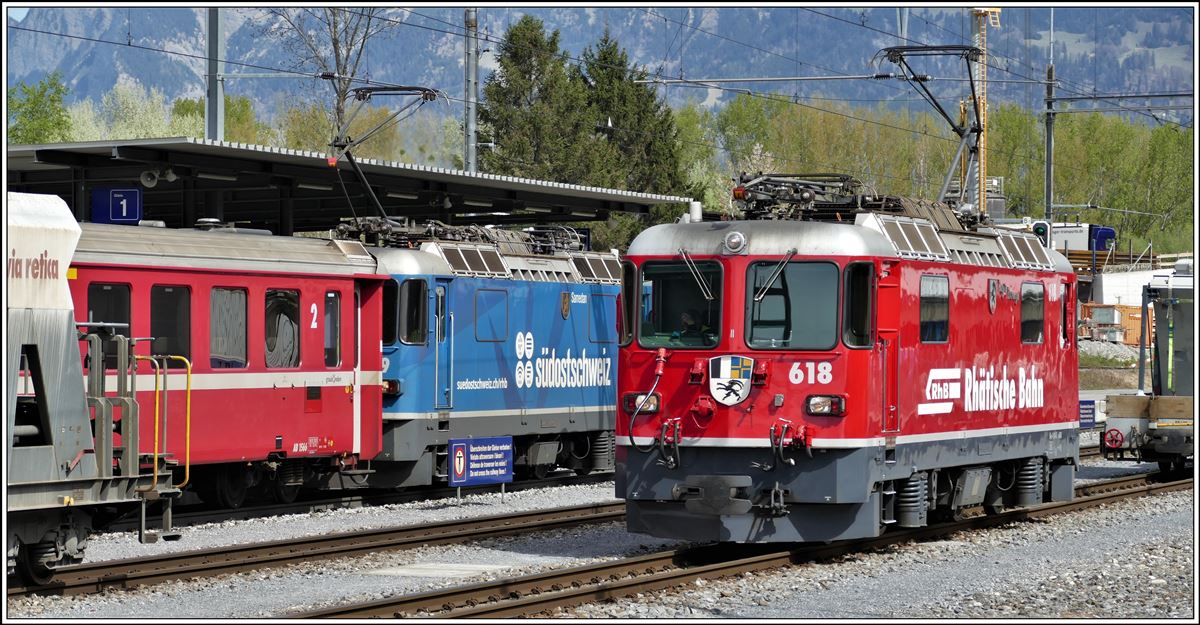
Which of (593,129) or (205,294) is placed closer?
(205,294)

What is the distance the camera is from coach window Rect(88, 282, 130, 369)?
1677 centimetres

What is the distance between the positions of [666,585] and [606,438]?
40.7 feet

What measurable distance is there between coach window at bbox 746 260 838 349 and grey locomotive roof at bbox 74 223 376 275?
6400mm

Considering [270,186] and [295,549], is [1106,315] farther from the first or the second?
[295,549]

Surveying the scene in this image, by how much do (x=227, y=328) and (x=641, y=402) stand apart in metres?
5.55

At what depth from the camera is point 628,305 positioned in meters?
15.4

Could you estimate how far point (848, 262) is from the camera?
48.3 ft

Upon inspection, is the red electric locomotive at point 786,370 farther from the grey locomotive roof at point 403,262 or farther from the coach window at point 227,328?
the grey locomotive roof at point 403,262

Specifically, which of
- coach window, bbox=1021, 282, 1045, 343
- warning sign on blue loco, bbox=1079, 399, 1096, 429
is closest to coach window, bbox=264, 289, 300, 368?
coach window, bbox=1021, 282, 1045, 343

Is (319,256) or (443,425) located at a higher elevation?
(319,256)

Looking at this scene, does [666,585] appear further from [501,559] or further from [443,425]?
[443,425]

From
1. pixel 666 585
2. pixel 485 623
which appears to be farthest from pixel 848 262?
pixel 485 623

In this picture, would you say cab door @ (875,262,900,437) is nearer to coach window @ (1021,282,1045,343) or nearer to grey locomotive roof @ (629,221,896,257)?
grey locomotive roof @ (629,221,896,257)

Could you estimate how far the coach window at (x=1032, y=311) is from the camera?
1805 centimetres
